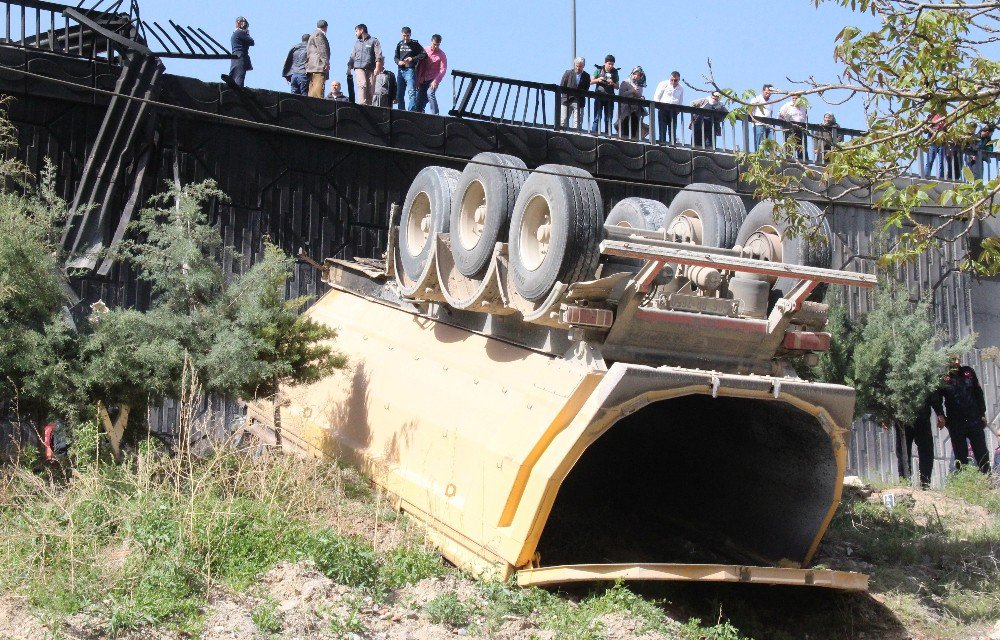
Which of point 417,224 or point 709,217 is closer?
point 709,217

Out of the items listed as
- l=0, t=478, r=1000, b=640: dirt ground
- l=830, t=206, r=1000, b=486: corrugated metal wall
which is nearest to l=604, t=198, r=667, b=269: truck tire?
l=0, t=478, r=1000, b=640: dirt ground

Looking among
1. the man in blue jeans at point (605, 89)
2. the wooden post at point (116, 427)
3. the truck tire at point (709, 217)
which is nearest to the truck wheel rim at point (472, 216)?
the truck tire at point (709, 217)

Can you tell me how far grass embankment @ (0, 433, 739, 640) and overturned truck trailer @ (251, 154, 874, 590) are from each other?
347 mm

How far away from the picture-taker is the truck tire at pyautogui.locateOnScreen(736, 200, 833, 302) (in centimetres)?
865

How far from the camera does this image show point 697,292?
340 inches

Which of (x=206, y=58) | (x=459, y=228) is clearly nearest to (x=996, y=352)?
(x=459, y=228)

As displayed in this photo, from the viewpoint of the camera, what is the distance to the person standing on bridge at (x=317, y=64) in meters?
15.0

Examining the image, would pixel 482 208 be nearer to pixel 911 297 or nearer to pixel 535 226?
pixel 535 226

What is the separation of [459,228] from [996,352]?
1146 centimetres

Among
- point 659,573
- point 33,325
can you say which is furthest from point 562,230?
point 33,325

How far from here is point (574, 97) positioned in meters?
16.3

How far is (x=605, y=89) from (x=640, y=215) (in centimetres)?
718

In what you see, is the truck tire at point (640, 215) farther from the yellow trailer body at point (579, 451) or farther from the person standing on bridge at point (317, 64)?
the person standing on bridge at point (317, 64)

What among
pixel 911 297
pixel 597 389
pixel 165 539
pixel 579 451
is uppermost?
pixel 911 297
